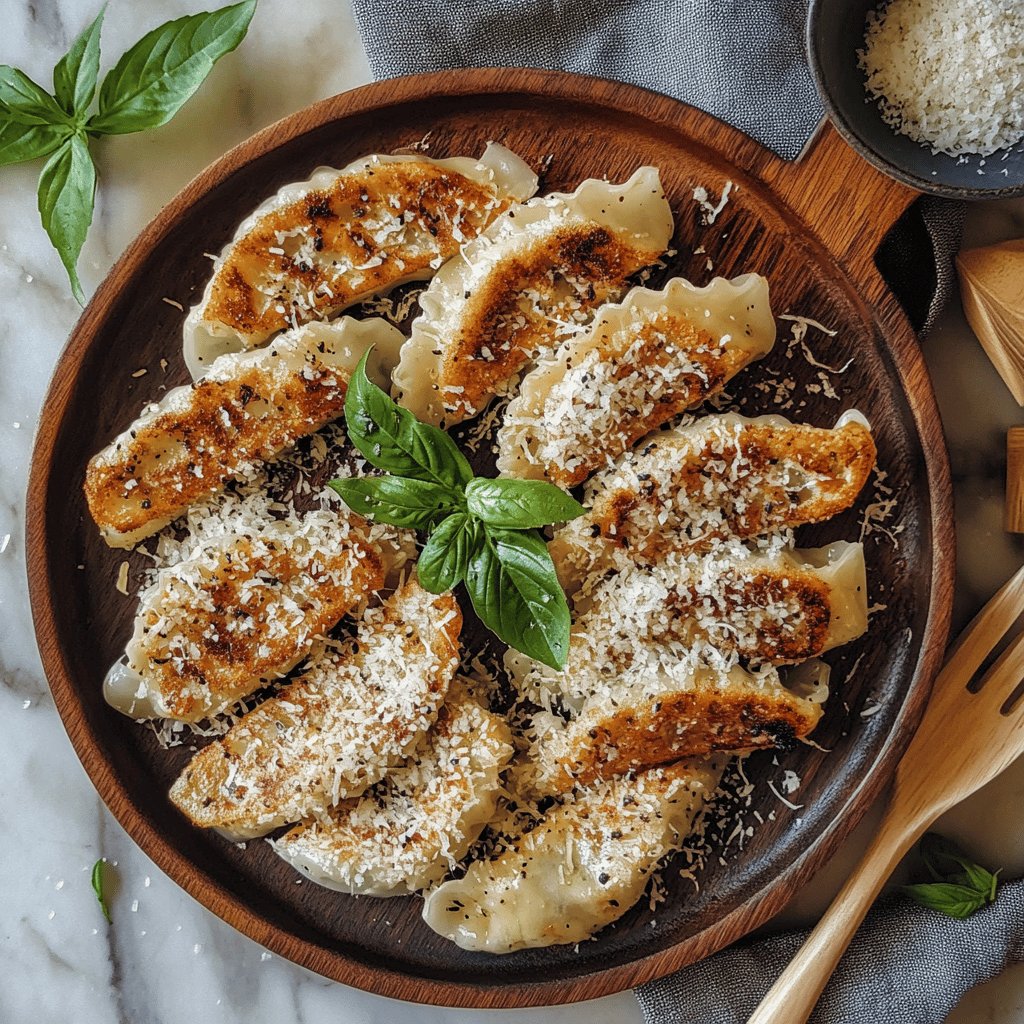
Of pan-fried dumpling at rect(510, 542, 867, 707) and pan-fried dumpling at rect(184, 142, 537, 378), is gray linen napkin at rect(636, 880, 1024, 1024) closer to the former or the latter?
pan-fried dumpling at rect(510, 542, 867, 707)

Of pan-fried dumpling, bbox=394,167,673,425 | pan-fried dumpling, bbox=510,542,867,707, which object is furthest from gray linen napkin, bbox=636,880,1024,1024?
pan-fried dumpling, bbox=394,167,673,425

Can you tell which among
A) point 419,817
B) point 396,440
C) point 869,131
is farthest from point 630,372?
point 419,817

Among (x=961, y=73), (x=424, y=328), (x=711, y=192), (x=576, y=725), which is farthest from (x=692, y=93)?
(x=576, y=725)

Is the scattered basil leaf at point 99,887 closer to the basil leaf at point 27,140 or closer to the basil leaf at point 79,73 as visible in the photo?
the basil leaf at point 27,140

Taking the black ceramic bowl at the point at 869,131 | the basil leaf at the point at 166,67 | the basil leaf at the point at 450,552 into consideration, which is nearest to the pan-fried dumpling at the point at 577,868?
the basil leaf at the point at 450,552

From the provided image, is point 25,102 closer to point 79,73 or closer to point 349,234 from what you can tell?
point 79,73

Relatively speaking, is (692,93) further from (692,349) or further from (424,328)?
(424,328)
